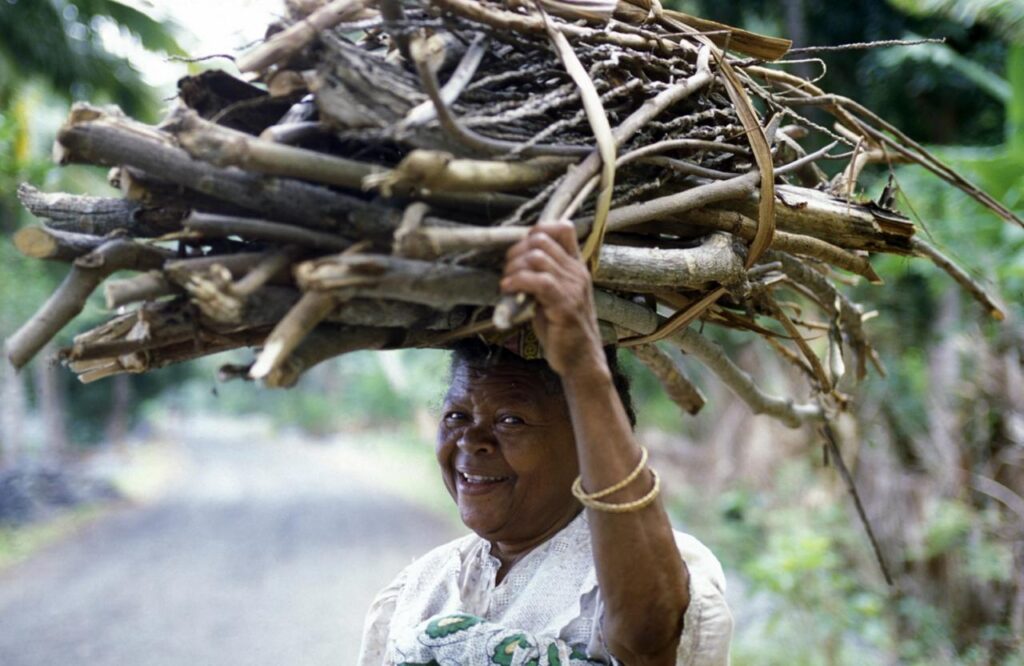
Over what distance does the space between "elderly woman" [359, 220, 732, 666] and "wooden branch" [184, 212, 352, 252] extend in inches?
11.1

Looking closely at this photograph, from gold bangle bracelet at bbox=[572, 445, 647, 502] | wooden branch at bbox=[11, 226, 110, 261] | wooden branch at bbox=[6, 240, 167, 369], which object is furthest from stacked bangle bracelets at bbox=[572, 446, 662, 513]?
wooden branch at bbox=[11, 226, 110, 261]

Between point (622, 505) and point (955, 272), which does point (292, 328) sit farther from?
point (955, 272)

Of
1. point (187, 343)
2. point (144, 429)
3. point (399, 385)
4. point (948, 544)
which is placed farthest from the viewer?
point (144, 429)

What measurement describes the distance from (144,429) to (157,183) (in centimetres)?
3452

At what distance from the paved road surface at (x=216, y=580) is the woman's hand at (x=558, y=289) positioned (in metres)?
3.00

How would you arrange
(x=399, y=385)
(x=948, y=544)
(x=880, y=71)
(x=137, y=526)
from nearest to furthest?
(x=948, y=544) < (x=880, y=71) < (x=137, y=526) < (x=399, y=385)

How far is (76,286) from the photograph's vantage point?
136 cm

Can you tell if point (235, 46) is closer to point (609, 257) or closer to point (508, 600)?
point (609, 257)

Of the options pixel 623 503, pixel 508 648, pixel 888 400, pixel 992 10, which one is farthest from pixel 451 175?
pixel 888 400

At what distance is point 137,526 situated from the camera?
508 inches

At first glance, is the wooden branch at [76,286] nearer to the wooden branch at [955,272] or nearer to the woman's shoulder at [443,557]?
the woman's shoulder at [443,557]

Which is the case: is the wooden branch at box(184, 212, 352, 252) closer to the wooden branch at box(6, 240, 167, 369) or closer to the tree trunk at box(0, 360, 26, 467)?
the wooden branch at box(6, 240, 167, 369)

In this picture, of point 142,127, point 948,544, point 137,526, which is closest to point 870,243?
point 142,127

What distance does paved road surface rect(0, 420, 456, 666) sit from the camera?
627 centimetres
